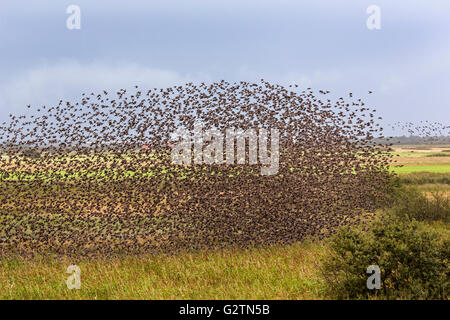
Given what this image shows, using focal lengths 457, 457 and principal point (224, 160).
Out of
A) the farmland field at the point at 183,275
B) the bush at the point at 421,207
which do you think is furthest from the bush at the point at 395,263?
the bush at the point at 421,207

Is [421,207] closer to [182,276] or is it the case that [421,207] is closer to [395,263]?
[395,263]

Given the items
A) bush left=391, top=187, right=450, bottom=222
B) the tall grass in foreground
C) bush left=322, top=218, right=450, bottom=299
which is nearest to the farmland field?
the tall grass in foreground

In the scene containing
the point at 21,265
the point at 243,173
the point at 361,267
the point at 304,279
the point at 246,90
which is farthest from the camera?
the point at 246,90

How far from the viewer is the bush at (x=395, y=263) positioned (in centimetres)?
802

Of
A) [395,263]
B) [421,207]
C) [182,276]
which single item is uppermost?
[395,263]

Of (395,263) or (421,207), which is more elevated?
(395,263)

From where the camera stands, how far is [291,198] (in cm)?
1369

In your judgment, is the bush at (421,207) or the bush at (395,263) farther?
the bush at (421,207)

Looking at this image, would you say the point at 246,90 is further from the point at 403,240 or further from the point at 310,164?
the point at 403,240

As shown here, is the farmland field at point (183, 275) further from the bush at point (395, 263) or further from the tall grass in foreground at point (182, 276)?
the bush at point (395, 263)

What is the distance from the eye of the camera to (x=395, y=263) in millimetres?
8172

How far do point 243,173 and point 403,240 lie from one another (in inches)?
226

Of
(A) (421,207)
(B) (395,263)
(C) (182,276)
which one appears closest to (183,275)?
(C) (182,276)

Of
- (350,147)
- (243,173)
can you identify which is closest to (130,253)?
(243,173)
